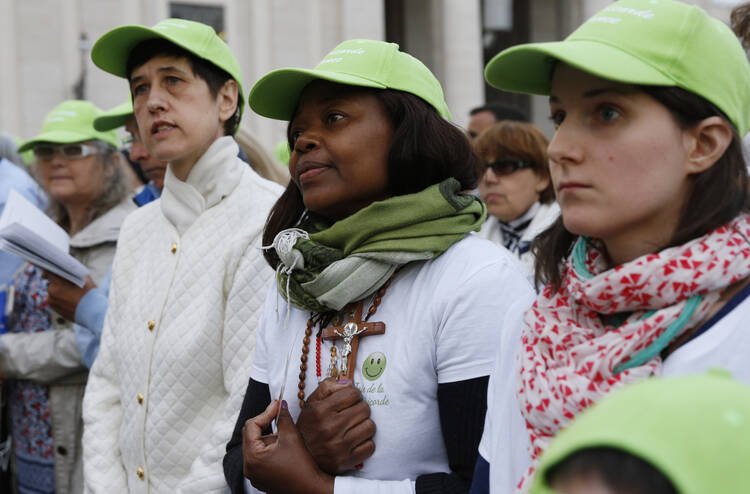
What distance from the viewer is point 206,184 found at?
3109 millimetres

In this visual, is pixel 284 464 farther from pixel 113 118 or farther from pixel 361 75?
pixel 113 118

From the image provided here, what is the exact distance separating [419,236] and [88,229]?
111 inches

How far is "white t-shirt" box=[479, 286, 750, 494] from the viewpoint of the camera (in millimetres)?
1361

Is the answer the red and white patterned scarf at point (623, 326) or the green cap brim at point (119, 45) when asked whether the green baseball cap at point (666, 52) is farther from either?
the green cap brim at point (119, 45)

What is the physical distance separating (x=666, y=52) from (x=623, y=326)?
510 mm

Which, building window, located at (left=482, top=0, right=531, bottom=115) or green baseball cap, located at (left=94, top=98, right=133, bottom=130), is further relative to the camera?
building window, located at (left=482, top=0, right=531, bottom=115)

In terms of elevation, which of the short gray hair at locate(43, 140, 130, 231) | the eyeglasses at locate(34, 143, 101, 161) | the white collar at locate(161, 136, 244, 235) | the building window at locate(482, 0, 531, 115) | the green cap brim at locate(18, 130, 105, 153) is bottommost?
the building window at locate(482, 0, 531, 115)

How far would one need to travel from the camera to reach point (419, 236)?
2.10 m

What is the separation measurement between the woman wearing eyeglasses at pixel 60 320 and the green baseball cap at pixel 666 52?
297 cm

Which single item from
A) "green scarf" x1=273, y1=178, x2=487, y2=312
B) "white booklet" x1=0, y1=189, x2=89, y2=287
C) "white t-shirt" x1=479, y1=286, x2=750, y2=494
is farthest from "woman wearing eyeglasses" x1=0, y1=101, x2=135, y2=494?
"white t-shirt" x1=479, y1=286, x2=750, y2=494

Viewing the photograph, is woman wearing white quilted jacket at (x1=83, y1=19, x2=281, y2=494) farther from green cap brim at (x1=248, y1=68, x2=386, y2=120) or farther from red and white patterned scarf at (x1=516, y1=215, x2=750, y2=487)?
red and white patterned scarf at (x1=516, y1=215, x2=750, y2=487)

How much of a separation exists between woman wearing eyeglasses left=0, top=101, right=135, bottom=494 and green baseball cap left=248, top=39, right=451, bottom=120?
190 cm

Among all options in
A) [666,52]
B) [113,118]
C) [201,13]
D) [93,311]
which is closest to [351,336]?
[666,52]

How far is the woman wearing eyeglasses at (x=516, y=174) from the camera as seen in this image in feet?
15.7
